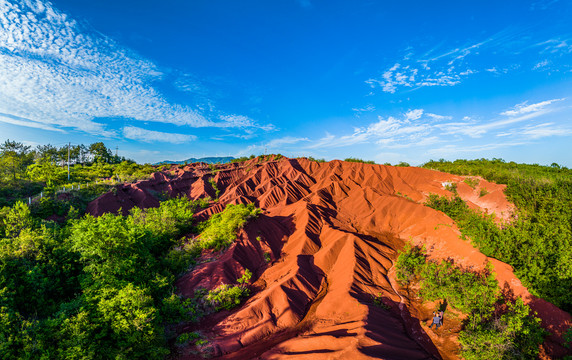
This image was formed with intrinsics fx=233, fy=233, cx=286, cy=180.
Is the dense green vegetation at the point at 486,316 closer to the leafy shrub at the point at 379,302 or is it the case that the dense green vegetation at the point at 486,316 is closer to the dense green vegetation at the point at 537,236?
the dense green vegetation at the point at 537,236

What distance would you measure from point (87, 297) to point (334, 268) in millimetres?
16846

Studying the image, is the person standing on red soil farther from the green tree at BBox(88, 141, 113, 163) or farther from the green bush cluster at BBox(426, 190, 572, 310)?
the green tree at BBox(88, 141, 113, 163)

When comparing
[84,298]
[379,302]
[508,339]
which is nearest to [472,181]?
[379,302]

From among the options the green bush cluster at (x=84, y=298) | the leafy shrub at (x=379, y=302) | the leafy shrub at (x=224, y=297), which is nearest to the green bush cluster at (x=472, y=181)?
the leafy shrub at (x=379, y=302)

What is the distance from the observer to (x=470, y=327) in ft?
41.4

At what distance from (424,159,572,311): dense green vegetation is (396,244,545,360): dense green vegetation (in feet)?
6.81

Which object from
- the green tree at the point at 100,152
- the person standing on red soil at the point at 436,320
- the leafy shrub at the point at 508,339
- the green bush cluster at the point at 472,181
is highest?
the green tree at the point at 100,152

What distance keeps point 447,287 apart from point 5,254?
24.9m

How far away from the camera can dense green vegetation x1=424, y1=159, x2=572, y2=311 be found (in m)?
14.0

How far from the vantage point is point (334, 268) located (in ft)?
67.5

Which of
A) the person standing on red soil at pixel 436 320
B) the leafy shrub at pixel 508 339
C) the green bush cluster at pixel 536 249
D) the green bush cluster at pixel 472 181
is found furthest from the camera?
the green bush cluster at pixel 472 181

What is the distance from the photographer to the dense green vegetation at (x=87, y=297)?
9.48 meters

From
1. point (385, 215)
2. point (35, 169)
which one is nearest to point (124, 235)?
point (385, 215)

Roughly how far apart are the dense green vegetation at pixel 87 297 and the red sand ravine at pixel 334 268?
2074 millimetres
